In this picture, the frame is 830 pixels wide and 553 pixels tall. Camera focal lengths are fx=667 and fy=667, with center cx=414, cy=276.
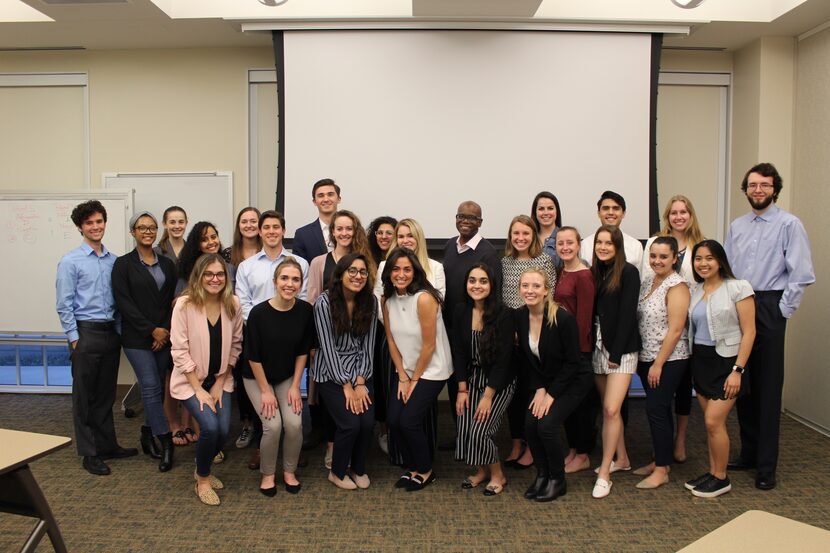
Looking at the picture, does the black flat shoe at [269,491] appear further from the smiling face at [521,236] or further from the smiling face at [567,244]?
the smiling face at [567,244]

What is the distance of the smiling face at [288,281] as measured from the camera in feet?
10.8

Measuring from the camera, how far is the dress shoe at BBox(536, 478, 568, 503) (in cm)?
330

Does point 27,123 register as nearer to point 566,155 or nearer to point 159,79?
point 159,79

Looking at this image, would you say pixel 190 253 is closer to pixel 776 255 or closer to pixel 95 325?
pixel 95 325

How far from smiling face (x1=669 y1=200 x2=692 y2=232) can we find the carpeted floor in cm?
136

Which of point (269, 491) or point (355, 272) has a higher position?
point (355, 272)

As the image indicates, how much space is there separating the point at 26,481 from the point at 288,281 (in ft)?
4.53

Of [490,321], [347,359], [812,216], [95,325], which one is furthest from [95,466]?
[812,216]

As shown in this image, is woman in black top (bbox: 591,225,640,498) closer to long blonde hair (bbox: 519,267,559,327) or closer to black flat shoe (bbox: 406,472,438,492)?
long blonde hair (bbox: 519,267,559,327)

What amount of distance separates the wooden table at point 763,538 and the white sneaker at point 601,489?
154 centimetres

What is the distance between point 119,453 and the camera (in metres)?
3.88

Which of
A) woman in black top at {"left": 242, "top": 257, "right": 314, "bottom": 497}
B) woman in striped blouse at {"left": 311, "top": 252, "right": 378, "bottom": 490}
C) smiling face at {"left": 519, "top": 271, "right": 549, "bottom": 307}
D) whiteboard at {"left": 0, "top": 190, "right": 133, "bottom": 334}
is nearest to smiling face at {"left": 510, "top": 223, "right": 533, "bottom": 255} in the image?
smiling face at {"left": 519, "top": 271, "right": 549, "bottom": 307}

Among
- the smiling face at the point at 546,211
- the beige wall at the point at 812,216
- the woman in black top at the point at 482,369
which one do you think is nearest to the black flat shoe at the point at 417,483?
the woman in black top at the point at 482,369

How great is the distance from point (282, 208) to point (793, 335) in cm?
384
